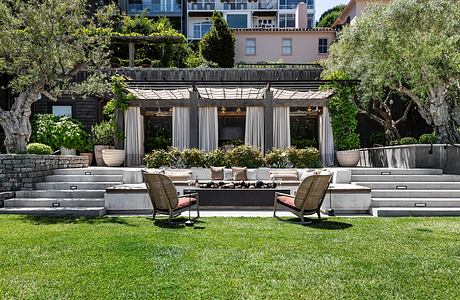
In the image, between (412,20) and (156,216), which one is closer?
(156,216)

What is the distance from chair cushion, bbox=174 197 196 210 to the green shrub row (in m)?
4.06

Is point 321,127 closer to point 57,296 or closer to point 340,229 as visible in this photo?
point 340,229

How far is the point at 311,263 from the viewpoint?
17.3 feet

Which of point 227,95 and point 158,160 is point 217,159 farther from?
point 227,95

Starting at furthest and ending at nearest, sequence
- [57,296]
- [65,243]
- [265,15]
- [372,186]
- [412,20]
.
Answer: [265,15] < [412,20] < [372,186] < [65,243] < [57,296]

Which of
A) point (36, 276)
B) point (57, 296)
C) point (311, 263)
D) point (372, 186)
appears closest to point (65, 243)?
point (36, 276)

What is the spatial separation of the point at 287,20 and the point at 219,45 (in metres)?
16.0

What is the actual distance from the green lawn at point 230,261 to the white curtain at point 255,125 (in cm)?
831

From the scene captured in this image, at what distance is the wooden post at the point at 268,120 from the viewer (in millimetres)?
15477

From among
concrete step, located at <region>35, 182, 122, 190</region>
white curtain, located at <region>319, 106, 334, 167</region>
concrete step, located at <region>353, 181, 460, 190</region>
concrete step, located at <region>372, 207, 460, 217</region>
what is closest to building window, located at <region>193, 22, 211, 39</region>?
white curtain, located at <region>319, 106, 334, 167</region>

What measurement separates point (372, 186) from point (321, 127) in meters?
5.35

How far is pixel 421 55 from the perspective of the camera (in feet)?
43.4

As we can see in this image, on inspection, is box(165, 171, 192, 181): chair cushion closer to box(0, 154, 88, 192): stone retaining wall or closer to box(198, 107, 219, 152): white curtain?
box(0, 154, 88, 192): stone retaining wall

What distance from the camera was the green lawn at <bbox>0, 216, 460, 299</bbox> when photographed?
4.31 meters
